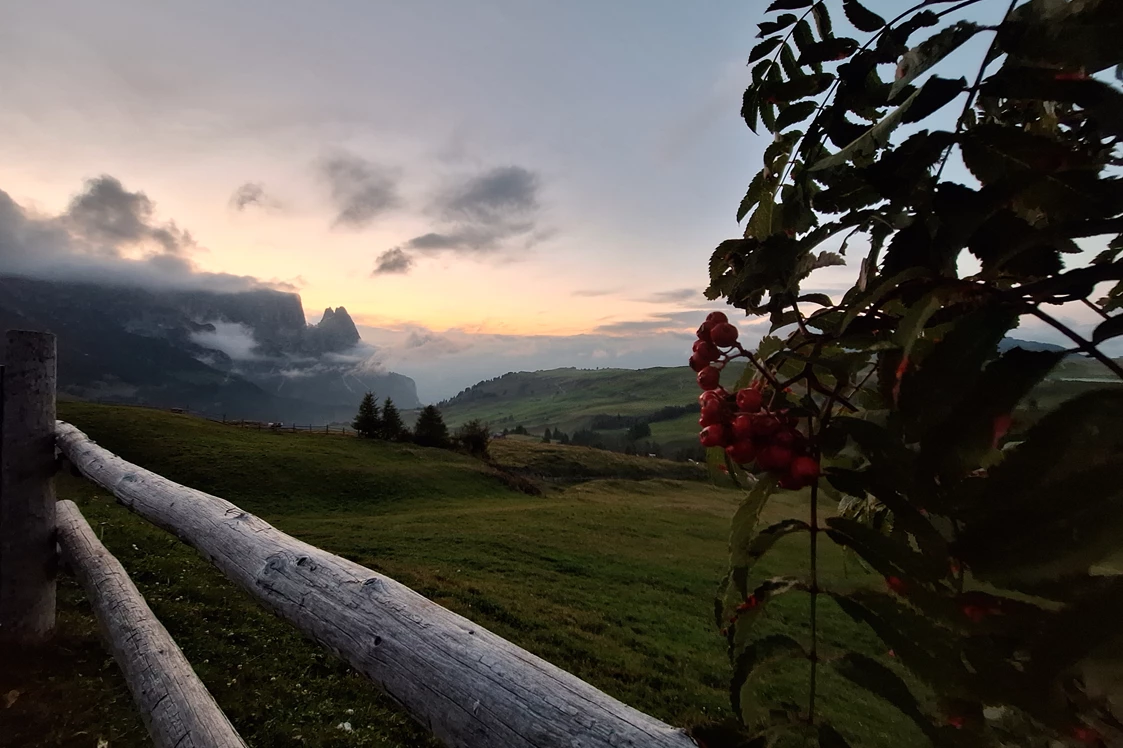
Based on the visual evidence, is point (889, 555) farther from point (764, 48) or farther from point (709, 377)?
point (764, 48)

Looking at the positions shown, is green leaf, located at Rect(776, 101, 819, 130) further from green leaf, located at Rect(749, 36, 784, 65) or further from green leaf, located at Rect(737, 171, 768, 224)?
green leaf, located at Rect(749, 36, 784, 65)

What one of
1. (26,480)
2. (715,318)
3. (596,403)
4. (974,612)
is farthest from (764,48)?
(596,403)

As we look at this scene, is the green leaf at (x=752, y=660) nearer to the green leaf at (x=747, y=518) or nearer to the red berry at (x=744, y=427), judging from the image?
the green leaf at (x=747, y=518)

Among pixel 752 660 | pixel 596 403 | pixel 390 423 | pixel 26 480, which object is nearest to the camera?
pixel 752 660

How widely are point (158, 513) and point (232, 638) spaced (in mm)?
5778

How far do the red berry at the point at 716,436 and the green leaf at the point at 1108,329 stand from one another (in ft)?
1.89

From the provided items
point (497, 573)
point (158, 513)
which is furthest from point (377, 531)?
point (158, 513)

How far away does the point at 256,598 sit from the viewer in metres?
2.77

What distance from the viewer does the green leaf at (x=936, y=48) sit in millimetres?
697

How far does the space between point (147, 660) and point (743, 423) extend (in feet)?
13.8

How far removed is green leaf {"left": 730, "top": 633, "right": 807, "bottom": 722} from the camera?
87 centimetres

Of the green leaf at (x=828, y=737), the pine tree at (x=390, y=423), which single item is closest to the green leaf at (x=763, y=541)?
the green leaf at (x=828, y=737)

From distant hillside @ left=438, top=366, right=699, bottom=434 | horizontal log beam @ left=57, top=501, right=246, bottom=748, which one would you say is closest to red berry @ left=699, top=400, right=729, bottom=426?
horizontal log beam @ left=57, top=501, right=246, bottom=748

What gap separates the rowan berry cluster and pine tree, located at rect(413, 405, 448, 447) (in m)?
47.7
